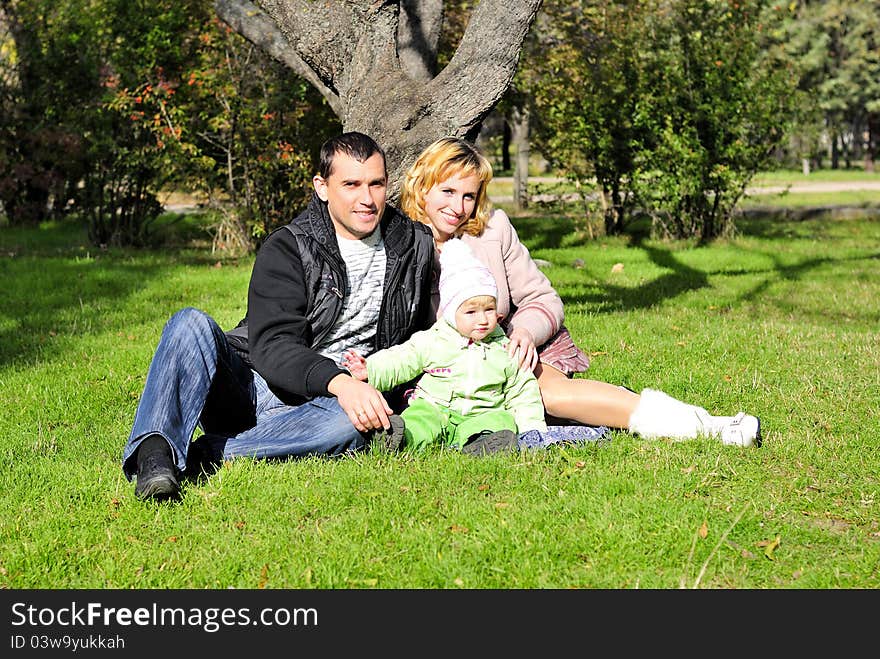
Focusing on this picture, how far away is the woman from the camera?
4785 mm

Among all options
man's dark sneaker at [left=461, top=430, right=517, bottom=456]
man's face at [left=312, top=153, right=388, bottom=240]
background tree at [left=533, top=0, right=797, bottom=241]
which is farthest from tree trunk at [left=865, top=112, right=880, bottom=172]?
man's face at [left=312, top=153, right=388, bottom=240]

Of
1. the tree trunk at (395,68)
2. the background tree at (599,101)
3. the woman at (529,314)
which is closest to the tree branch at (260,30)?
the tree trunk at (395,68)

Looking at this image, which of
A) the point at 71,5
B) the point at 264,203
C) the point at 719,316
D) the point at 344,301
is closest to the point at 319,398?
the point at 344,301

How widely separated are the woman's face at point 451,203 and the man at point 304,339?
0.74 feet

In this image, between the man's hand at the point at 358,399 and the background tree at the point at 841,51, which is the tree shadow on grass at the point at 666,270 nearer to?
the man's hand at the point at 358,399

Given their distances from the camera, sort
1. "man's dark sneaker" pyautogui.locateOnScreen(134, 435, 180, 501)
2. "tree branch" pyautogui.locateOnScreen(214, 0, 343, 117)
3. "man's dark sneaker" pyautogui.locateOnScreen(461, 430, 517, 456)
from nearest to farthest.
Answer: "man's dark sneaker" pyautogui.locateOnScreen(134, 435, 180, 501)
"man's dark sneaker" pyautogui.locateOnScreen(461, 430, 517, 456)
"tree branch" pyautogui.locateOnScreen(214, 0, 343, 117)

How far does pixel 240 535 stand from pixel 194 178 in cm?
942

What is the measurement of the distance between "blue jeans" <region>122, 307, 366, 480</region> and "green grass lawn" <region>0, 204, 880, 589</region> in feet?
0.36

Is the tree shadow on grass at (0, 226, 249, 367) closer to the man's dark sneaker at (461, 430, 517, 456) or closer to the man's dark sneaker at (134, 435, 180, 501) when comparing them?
the man's dark sneaker at (134, 435, 180, 501)

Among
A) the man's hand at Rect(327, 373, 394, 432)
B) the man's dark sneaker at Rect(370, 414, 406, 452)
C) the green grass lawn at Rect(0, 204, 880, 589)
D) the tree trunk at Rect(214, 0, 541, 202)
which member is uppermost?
Result: the tree trunk at Rect(214, 0, 541, 202)

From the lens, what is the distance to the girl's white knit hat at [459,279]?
180 inches

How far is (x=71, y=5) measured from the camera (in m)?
15.2

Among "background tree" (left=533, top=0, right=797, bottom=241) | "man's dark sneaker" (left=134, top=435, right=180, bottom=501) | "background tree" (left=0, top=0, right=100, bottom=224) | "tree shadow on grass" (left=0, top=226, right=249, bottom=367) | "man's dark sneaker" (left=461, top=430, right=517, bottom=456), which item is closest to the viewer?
"man's dark sneaker" (left=134, top=435, right=180, bottom=501)
